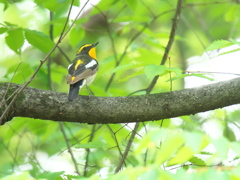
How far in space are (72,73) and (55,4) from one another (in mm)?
893

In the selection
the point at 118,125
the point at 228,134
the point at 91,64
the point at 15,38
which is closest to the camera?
the point at 15,38

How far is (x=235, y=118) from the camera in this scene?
21.1 ft

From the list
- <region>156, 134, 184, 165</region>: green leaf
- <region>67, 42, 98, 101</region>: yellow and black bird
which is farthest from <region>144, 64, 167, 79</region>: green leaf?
<region>67, 42, 98, 101</region>: yellow and black bird

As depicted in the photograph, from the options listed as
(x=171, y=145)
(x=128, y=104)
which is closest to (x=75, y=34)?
(x=128, y=104)

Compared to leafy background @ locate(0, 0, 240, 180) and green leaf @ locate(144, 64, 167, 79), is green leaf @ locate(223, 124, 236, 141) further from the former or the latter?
green leaf @ locate(144, 64, 167, 79)

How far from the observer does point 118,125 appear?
4.41 metres

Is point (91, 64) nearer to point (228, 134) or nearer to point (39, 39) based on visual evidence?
point (39, 39)

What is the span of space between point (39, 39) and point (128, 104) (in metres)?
1.06

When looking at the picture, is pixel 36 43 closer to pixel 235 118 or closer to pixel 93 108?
pixel 93 108

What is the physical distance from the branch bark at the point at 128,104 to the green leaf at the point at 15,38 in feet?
1.80

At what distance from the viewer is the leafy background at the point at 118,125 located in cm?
164

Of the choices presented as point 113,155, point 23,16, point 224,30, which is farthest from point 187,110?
point 224,30

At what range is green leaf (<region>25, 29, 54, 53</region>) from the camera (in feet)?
12.0

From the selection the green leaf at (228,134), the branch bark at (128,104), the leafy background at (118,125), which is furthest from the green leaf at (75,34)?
the green leaf at (228,134)
